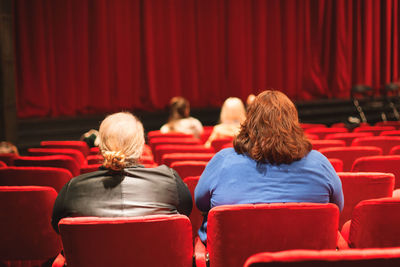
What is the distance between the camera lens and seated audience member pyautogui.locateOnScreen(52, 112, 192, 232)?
82.1 inches

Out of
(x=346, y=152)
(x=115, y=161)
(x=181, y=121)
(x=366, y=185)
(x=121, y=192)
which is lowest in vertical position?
(x=181, y=121)

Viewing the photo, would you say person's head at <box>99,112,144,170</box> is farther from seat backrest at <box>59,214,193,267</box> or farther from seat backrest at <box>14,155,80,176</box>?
seat backrest at <box>14,155,80,176</box>

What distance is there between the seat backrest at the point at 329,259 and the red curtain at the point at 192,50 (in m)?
7.39

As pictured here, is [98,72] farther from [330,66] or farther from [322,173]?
[322,173]

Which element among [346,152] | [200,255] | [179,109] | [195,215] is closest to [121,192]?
[200,255]

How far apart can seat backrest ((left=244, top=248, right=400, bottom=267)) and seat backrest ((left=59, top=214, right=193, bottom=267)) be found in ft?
1.85

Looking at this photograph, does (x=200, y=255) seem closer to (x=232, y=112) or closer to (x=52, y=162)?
(x=52, y=162)

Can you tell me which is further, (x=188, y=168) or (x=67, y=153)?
(x=67, y=153)

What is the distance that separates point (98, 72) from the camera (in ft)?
28.6

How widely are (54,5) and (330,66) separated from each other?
516 centimetres

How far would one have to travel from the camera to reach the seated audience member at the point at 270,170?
203cm

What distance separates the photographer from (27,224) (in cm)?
248

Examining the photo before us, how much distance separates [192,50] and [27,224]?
23.5 feet

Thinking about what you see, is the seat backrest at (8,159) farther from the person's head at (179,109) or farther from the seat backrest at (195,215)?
the person's head at (179,109)
